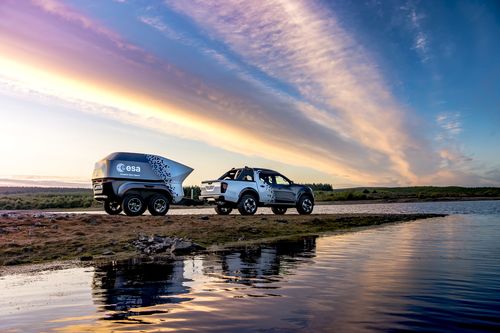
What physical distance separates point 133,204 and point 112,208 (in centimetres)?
295

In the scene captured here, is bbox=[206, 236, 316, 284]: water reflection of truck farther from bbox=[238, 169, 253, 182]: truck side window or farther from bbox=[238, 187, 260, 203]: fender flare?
bbox=[238, 169, 253, 182]: truck side window

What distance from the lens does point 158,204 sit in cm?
2092

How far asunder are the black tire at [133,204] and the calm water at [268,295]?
34.1 feet

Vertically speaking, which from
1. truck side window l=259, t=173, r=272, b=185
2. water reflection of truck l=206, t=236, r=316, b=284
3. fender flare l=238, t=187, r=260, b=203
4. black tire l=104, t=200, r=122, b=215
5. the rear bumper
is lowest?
water reflection of truck l=206, t=236, r=316, b=284

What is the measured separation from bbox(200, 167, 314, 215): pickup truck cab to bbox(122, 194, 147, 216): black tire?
3.51m

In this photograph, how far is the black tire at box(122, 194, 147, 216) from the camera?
20.0m

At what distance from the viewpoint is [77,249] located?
436 inches

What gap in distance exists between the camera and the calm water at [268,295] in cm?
479

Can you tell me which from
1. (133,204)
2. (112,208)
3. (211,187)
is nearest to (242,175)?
(211,187)

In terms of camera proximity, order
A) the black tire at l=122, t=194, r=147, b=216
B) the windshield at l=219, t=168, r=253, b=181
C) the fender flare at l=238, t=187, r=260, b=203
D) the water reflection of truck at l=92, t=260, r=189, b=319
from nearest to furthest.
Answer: the water reflection of truck at l=92, t=260, r=189, b=319 < the black tire at l=122, t=194, r=147, b=216 < the fender flare at l=238, t=187, r=260, b=203 < the windshield at l=219, t=168, r=253, b=181

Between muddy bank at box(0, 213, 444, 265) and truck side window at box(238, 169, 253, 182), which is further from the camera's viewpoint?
truck side window at box(238, 169, 253, 182)

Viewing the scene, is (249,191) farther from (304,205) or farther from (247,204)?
(304,205)

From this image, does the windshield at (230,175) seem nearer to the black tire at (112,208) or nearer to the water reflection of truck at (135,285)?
the black tire at (112,208)

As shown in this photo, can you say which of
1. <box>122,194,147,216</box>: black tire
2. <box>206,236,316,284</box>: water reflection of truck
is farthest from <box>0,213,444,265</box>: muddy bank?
<box>122,194,147,216</box>: black tire
